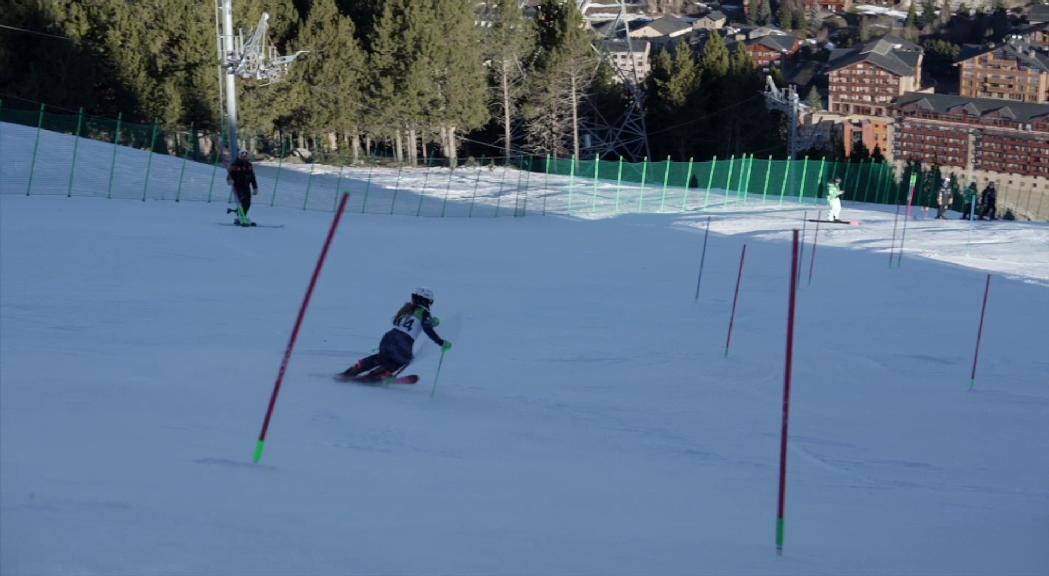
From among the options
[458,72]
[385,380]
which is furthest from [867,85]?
[385,380]

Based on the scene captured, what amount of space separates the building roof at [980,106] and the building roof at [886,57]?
426cm

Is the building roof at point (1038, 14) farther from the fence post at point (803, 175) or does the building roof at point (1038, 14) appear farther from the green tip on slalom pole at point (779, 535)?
the green tip on slalom pole at point (779, 535)

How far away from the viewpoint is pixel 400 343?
12.4 metres

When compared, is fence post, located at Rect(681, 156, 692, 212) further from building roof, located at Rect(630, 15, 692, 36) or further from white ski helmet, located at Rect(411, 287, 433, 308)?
building roof, located at Rect(630, 15, 692, 36)

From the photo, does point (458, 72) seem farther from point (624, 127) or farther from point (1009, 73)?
point (1009, 73)

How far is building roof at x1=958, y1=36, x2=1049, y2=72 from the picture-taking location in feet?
286

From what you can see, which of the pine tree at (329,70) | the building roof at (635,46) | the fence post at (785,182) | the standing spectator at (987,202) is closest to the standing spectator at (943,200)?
the standing spectator at (987,202)

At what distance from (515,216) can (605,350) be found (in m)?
21.2

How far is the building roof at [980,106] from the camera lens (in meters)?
74.6

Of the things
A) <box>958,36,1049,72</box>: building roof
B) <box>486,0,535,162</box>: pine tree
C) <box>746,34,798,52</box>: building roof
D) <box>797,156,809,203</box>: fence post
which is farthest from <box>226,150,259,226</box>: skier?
<box>746,34,798,52</box>: building roof

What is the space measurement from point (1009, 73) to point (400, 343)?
85942mm

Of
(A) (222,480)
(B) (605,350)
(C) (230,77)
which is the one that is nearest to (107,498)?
(A) (222,480)

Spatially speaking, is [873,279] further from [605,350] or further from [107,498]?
[107,498]

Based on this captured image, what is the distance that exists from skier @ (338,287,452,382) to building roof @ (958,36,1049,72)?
276ft
